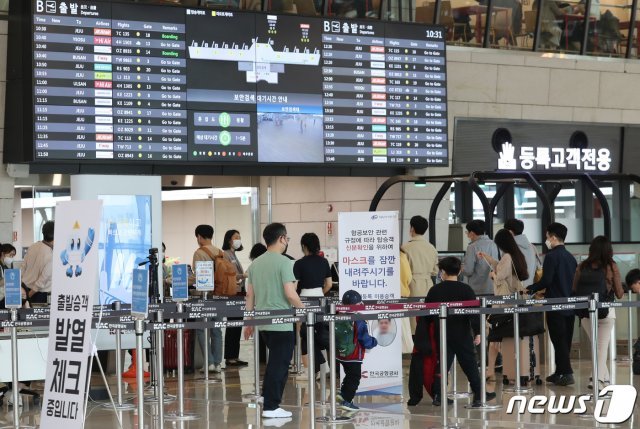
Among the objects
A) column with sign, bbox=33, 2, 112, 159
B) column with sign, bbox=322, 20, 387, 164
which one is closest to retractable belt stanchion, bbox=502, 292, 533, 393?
column with sign, bbox=322, 20, 387, 164

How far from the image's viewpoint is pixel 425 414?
11766mm

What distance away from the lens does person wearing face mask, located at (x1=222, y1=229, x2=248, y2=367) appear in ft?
54.4

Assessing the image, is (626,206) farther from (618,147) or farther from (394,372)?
(394,372)

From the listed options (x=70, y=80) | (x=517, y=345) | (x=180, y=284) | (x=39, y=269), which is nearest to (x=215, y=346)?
(x=39, y=269)

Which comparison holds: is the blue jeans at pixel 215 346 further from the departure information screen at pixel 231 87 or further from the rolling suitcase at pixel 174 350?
the departure information screen at pixel 231 87

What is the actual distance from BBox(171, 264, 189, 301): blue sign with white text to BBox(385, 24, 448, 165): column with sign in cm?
532

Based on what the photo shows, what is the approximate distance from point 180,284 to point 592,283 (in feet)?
13.8

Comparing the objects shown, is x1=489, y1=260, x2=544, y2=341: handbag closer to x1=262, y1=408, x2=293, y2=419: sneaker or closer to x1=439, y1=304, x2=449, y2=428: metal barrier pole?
x1=439, y1=304, x2=449, y2=428: metal barrier pole

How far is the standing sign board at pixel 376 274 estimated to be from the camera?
41.0ft

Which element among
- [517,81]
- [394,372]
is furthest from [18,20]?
[517,81]

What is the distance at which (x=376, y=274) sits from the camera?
494 inches

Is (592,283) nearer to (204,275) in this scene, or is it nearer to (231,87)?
(204,275)

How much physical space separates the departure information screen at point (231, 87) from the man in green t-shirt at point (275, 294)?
505cm

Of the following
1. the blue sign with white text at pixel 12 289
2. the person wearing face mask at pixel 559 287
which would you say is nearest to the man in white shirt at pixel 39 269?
the blue sign with white text at pixel 12 289
